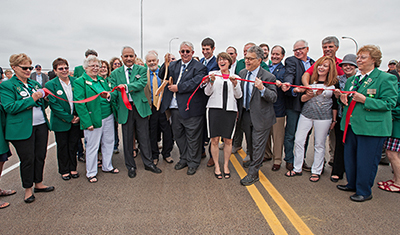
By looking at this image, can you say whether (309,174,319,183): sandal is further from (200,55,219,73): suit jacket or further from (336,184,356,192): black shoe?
(200,55,219,73): suit jacket

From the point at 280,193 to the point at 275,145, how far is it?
1.28 metres

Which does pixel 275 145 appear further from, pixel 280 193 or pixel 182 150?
pixel 182 150

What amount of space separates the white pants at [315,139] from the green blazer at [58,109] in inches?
164

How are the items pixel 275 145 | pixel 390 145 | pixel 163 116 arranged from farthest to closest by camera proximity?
pixel 163 116 → pixel 275 145 → pixel 390 145

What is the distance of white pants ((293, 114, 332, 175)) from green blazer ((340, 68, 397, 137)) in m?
0.63

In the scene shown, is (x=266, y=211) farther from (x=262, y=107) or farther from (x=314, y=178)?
(x=262, y=107)

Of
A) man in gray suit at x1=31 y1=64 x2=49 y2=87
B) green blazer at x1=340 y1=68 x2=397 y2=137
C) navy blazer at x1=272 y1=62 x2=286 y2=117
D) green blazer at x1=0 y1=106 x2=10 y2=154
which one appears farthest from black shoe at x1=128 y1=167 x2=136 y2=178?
man in gray suit at x1=31 y1=64 x2=49 y2=87

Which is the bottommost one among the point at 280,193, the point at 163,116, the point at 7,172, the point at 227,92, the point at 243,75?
the point at 7,172

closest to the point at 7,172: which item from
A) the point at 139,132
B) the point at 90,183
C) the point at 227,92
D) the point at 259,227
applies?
the point at 90,183

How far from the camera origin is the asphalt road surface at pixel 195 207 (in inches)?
103

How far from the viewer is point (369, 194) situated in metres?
3.29

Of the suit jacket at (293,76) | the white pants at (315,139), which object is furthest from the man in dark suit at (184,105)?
the white pants at (315,139)

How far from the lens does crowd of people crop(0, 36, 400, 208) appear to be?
322 cm

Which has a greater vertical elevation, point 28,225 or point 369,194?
point 369,194
